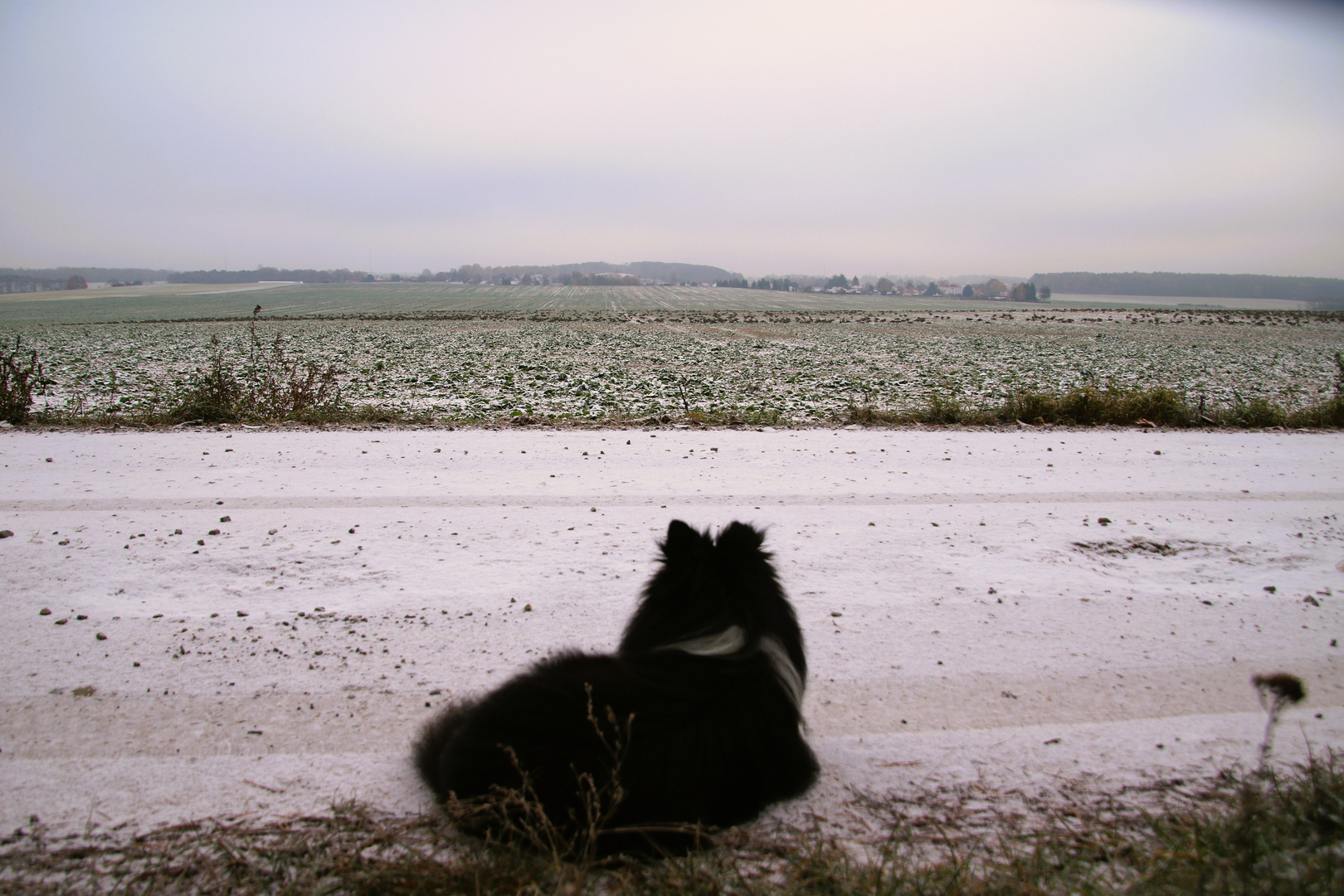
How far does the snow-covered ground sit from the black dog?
1.11 feet

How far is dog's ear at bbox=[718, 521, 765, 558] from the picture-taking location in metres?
2.55

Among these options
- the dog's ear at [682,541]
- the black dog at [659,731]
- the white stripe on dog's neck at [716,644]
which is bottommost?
the black dog at [659,731]

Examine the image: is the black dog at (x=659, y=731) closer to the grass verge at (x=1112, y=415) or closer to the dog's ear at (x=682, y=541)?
the dog's ear at (x=682, y=541)

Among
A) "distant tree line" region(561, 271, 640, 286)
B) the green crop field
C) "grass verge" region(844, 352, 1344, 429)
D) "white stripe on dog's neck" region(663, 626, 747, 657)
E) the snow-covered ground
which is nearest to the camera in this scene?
"white stripe on dog's neck" region(663, 626, 747, 657)

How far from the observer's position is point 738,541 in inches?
101

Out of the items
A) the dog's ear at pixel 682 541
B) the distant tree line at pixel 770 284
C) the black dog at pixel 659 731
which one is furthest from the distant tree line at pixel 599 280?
the black dog at pixel 659 731

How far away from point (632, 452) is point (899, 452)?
2.82 m

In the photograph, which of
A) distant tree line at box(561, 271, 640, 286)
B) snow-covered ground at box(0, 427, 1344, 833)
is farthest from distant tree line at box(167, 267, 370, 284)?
snow-covered ground at box(0, 427, 1344, 833)

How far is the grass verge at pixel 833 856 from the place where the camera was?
176cm

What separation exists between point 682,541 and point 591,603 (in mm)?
1302

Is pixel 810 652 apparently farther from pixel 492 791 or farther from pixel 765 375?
pixel 765 375

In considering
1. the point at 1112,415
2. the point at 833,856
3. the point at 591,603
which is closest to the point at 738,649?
the point at 833,856

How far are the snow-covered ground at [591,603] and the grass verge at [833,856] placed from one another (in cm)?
15

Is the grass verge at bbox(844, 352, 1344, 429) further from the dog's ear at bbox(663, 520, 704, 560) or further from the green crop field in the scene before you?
the dog's ear at bbox(663, 520, 704, 560)
